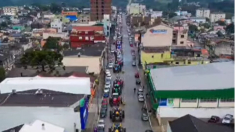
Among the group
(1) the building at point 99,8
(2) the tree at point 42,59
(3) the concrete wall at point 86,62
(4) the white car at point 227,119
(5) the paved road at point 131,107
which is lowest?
(5) the paved road at point 131,107

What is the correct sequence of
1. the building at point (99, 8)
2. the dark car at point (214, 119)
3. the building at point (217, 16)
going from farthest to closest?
the building at point (217, 16) → the building at point (99, 8) → the dark car at point (214, 119)

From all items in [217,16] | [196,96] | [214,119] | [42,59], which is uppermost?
[217,16]

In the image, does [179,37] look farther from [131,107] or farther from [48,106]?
[48,106]

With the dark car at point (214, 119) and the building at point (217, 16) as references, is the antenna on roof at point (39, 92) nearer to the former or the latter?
the dark car at point (214, 119)

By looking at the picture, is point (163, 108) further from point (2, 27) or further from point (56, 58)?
point (2, 27)

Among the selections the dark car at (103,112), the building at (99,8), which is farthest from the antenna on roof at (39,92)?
the building at (99,8)

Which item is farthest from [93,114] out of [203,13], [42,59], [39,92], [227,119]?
[203,13]

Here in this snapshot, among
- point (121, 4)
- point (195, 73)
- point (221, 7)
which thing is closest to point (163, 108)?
point (195, 73)
